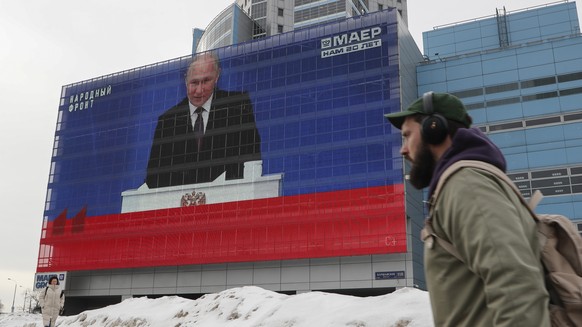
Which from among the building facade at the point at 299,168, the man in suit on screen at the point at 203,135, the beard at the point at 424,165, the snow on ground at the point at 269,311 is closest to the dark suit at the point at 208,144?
the man in suit on screen at the point at 203,135

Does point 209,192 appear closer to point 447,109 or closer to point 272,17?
point 272,17

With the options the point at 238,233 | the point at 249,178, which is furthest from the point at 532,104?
the point at 238,233

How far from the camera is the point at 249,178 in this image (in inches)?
1923

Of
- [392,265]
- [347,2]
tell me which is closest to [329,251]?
[392,265]

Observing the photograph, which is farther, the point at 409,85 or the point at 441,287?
the point at 409,85

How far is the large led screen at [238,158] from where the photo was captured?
45.2 meters

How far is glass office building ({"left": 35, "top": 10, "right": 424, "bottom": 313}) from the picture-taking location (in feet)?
147

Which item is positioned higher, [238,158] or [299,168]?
[238,158]

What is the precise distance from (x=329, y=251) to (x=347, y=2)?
42095 mm

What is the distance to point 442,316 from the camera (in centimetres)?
206

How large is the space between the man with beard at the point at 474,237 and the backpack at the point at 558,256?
30 millimetres

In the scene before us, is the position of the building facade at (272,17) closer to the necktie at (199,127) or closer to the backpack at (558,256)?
the necktie at (199,127)

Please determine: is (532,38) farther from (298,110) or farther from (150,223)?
(150,223)

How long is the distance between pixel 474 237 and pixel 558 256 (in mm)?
326
